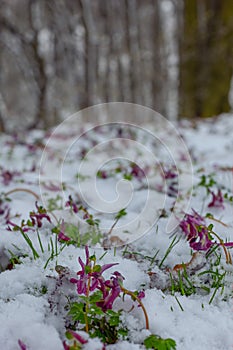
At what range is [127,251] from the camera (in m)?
1.86

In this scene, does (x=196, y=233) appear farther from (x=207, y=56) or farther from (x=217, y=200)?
(x=207, y=56)

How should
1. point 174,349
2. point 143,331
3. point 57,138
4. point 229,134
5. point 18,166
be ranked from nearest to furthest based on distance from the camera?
point 174,349
point 143,331
point 18,166
point 57,138
point 229,134

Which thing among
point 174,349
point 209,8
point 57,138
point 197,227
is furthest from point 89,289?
point 209,8

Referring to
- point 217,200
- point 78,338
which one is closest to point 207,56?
point 217,200

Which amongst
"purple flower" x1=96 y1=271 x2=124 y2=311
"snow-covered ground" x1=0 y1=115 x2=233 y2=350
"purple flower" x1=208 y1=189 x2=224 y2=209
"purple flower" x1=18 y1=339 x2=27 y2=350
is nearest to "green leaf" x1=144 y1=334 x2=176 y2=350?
"snow-covered ground" x1=0 y1=115 x2=233 y2=350

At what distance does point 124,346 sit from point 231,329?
1.35ft

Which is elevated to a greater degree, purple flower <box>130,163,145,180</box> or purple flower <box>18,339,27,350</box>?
purple flower <box>130,163,145,180</box>

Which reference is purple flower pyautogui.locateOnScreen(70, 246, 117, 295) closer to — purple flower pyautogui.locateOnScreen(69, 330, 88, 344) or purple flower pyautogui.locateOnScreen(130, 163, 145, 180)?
purple flower pyautogui.locateOnScreen(69, 330, 88, 344)

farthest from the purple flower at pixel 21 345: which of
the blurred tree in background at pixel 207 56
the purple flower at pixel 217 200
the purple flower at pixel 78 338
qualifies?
the blurred tree in background at pixel 207 56

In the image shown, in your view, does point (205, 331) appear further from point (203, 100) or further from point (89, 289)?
point (203, 100)

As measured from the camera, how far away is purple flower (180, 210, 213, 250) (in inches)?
66.8

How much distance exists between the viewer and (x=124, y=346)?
1.26m

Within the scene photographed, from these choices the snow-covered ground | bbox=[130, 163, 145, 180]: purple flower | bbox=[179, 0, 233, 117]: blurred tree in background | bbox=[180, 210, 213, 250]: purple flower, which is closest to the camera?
the snow-covered ground

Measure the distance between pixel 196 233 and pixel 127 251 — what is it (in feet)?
1.17
